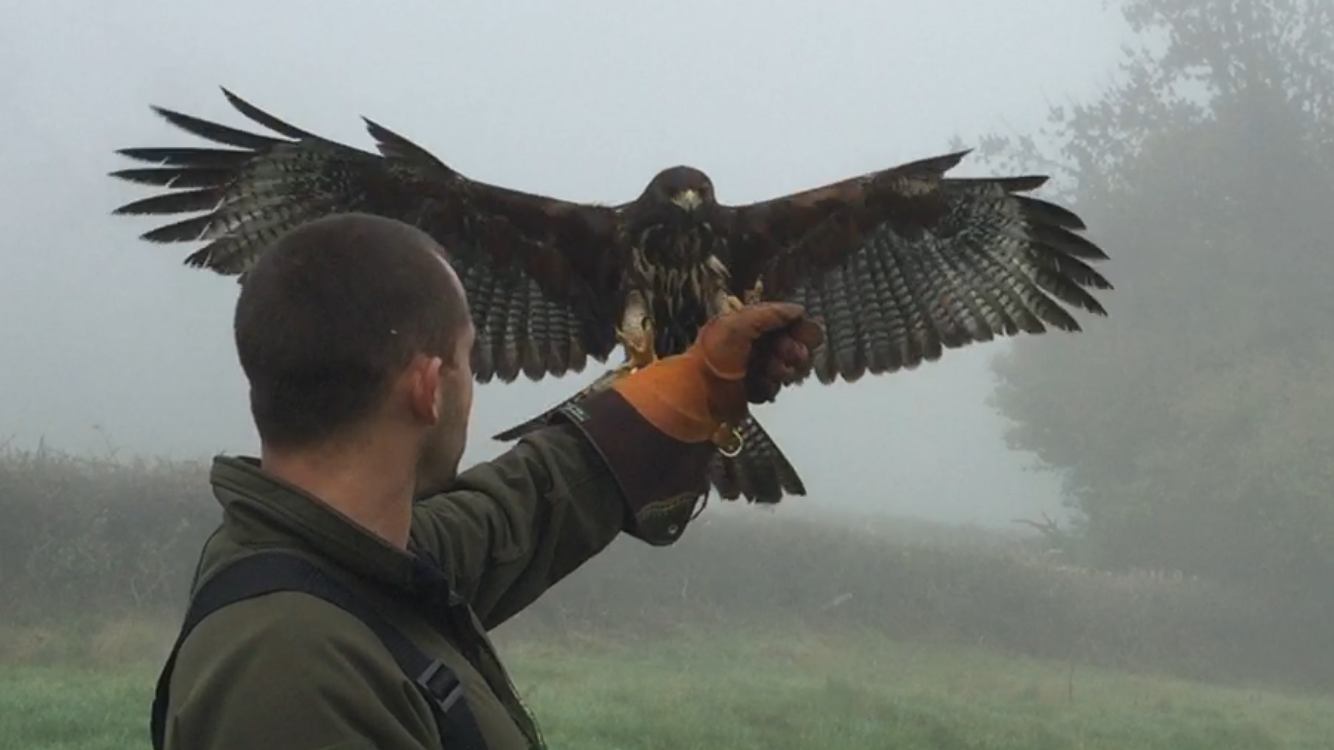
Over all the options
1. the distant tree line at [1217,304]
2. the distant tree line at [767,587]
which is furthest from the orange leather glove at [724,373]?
the distant tree line at [1217,304]

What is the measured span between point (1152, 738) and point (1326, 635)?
760 cm

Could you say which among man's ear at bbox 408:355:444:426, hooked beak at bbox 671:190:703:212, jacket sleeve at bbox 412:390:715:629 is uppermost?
hooked beak at bbox 671:190:703:212

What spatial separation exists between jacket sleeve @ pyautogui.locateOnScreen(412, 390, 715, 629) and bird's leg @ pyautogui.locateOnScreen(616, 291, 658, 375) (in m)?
0.77

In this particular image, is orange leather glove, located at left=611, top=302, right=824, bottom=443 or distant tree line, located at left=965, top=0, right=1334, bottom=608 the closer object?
orange leather glove, located at left=611, top=302, right=824, bottom=443

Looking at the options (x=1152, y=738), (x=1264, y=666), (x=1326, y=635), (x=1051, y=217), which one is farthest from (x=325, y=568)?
(x=1326, y=635)

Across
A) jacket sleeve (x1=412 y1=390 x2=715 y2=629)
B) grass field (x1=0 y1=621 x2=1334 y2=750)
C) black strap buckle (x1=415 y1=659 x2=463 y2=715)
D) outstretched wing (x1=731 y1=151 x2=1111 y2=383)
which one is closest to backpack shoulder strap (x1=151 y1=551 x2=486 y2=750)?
black strap buckle (x1=415 y1=659 x2=463 y2=715)

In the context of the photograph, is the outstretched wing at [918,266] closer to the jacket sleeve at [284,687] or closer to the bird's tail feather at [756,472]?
the bird's tail feather at [756,472]

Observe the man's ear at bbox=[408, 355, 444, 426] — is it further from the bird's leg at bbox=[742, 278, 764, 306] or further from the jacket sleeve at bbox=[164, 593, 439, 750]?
the bird's leg at bbox=[742, 278, 764, 306]

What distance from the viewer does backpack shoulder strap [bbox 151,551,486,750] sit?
37.5 inches

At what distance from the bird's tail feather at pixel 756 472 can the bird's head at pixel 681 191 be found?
1.52 ft

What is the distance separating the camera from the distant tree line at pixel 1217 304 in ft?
40.0

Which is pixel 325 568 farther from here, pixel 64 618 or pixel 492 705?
pixel 64 618

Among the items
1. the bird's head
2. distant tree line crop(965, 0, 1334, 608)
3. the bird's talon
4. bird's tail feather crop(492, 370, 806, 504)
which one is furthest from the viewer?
distant tree line crop(965, 0, 1334, 608)

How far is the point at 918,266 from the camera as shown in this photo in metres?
3.04
